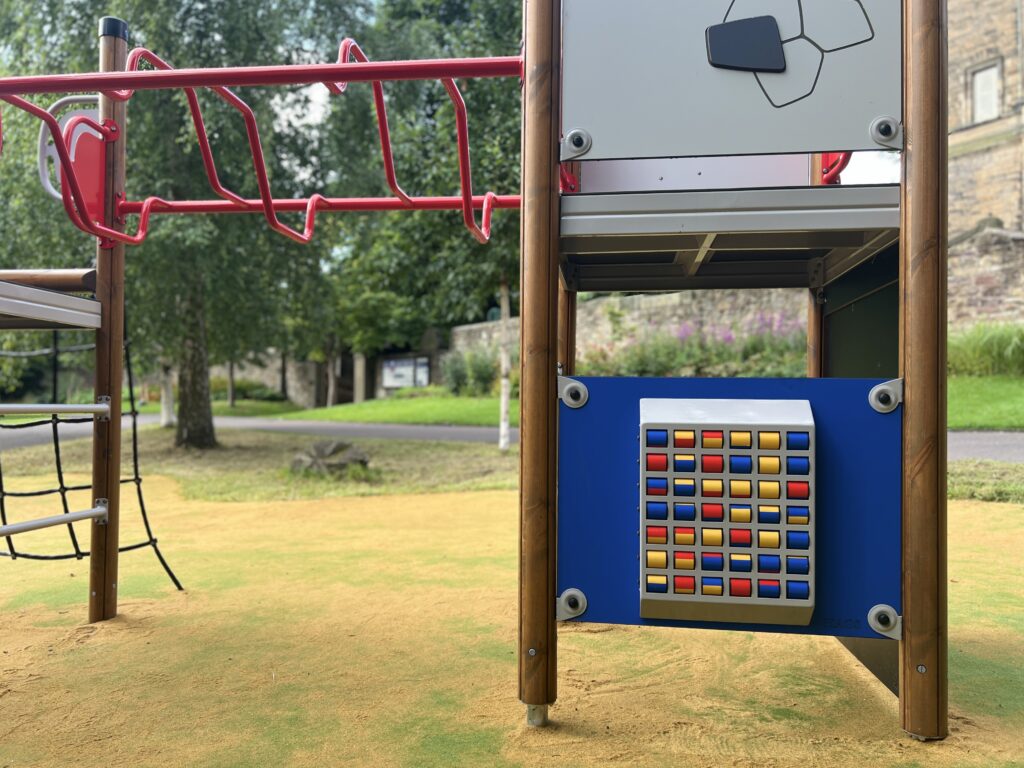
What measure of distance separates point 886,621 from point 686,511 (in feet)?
1.86

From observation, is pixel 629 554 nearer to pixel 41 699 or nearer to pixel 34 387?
pixel 41 699

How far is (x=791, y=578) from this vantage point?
190 cm

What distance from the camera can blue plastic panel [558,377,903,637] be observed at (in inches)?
75.5

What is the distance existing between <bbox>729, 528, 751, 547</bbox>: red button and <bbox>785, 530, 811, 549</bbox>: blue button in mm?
94

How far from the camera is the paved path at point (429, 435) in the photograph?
6000mm

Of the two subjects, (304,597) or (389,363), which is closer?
(304,597)

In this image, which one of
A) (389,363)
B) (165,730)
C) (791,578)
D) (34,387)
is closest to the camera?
(791,578)

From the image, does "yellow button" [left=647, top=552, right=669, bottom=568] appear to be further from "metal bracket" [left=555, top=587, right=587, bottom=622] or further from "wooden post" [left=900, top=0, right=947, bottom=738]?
"wooden post" [left=900, top=0, right=947, bottom=738]

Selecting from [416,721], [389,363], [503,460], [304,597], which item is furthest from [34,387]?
[416,721]

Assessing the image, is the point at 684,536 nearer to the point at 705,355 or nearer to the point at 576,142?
the point at 576,142

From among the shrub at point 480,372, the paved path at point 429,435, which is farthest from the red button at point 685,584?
the shrub at point 480,372

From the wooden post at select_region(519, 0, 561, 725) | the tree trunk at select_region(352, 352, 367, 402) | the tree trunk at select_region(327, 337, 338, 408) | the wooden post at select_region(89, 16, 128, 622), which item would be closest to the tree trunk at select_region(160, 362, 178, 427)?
the tree trunk at select_region(327, 337, 338, 408)

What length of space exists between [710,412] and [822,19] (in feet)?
3.36

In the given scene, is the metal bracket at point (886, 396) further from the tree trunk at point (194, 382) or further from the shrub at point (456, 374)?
the shrub at point (456, 374)
